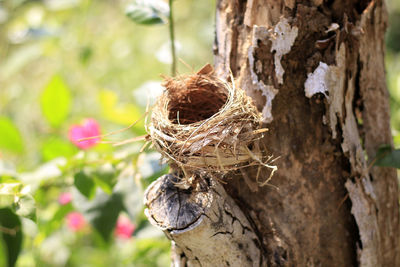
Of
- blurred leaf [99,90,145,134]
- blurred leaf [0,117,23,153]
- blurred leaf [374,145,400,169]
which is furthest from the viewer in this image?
blurred leaf [99,90,145,134]

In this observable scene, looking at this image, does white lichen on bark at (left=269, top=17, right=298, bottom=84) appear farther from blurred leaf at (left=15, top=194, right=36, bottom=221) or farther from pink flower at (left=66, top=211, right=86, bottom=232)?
pink flower at (left=66, top=211, right=86, bottom=232)

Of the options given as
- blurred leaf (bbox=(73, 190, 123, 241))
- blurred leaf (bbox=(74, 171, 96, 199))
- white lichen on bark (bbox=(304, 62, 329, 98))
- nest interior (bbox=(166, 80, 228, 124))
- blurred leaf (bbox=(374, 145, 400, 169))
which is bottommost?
blurred leaf (bbox=(73, 190, 123, 241))

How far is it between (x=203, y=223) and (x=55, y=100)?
0.72 metres

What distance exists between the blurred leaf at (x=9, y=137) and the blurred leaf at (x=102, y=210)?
1.01 ft

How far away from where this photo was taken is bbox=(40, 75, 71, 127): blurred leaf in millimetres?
1118

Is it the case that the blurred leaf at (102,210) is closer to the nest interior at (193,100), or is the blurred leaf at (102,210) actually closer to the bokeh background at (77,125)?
the bokeh background at (77,125)

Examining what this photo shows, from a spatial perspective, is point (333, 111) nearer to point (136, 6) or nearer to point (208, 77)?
point (208, 77)

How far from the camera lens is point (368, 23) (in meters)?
0.78

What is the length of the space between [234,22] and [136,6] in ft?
1.06

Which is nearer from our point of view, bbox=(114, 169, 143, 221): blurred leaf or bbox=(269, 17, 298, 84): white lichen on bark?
bbox=(269, 17, 298, 84): white lichen on bark

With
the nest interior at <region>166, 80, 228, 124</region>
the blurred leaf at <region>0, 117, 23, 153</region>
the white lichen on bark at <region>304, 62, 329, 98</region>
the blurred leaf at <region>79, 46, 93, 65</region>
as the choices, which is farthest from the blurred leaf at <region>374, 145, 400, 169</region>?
the blurred leaf at <region>79, 46, 93, 65</region>

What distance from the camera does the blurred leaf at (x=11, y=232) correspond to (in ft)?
2.54

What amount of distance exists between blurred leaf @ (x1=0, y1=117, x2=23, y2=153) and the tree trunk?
0.58 m

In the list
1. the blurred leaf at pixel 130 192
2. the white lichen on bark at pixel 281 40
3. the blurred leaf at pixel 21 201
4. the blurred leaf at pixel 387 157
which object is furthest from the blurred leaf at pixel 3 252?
the blurred leaf at pixel 387 157
